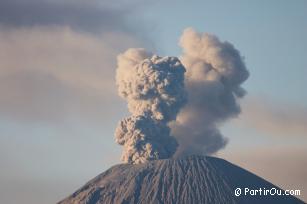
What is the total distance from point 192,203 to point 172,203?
3.20m

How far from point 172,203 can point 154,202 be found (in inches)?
112

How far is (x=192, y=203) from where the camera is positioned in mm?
199875

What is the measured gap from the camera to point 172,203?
654ft

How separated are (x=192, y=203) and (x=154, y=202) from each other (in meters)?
6.02

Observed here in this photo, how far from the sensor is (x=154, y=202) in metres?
199
